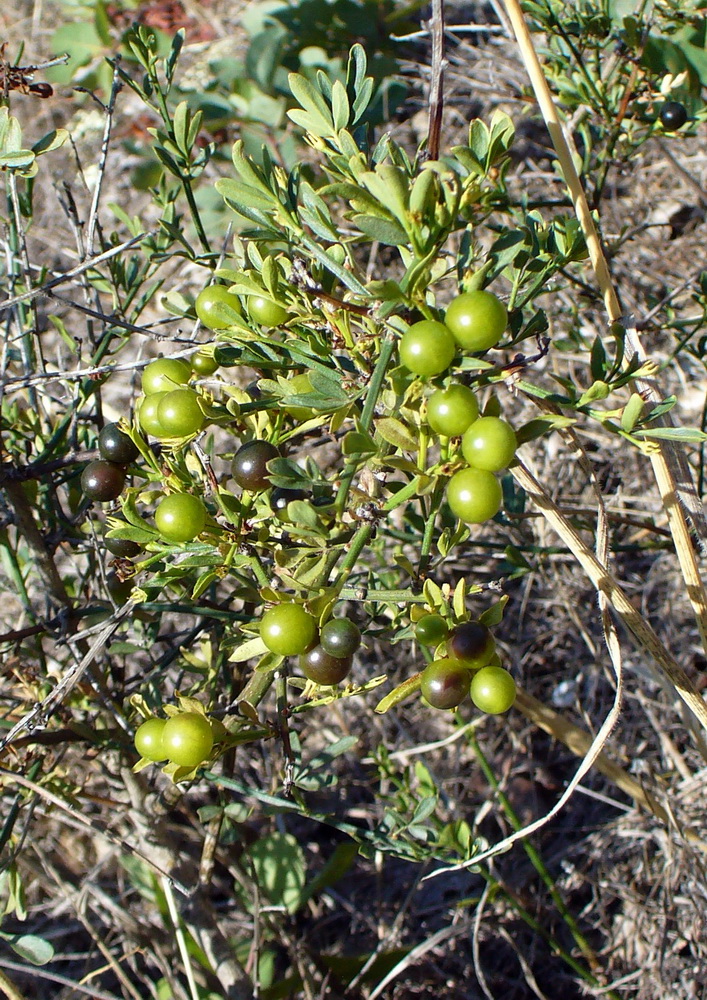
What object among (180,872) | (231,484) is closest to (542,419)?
(180,872)

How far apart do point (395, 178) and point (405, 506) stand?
2.54 feet

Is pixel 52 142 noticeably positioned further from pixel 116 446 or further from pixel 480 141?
pixel 480 141

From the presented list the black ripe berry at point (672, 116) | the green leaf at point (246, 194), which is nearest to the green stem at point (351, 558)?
the green leaf at point (246, 194)

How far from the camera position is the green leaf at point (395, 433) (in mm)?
1034

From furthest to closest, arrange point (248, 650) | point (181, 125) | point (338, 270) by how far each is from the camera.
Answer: point (181, 125) → point (248, 650) → point (338, 270)

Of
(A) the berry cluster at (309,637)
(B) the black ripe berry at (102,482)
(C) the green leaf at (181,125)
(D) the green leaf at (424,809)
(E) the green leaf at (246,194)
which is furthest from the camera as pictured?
(D) the green leaf at (424,809)

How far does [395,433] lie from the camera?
1.04m

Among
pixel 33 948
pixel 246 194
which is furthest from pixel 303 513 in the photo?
pixel 33 948

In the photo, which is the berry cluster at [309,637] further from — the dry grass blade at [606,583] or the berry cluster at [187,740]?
the dry grass blade at [606,583]

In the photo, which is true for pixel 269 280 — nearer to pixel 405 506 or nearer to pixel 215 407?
pixel 215 407

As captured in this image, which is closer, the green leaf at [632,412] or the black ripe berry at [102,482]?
the green leaf at [632,412]

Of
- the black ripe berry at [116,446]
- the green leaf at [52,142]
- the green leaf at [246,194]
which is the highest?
the green leaf at [52,142]

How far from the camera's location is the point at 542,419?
1.08m

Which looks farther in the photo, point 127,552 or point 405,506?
point 405,506
